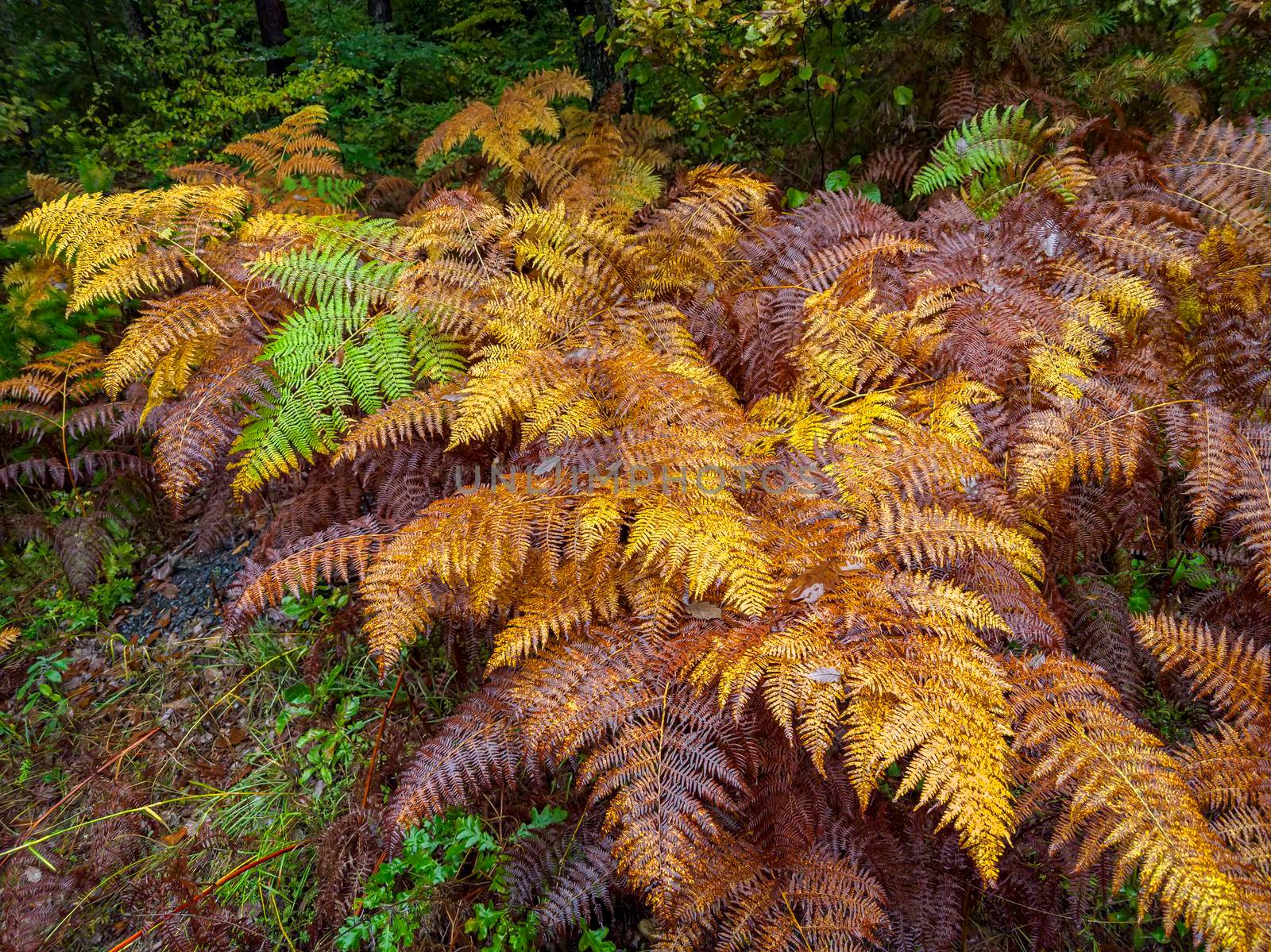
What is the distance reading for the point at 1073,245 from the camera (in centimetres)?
263

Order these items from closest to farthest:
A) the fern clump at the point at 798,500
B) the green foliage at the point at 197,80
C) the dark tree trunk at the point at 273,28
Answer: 1. the fern clump at the point at 798,500
2. the green foliage at the point at 197,80
3. the dark tree trunk at the point at 273,28

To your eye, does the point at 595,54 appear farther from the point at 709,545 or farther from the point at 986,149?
the point at 709,545

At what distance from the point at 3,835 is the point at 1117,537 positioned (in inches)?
167

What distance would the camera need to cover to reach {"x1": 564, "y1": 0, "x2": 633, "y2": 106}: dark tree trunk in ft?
13.3

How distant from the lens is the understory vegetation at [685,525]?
1.84m

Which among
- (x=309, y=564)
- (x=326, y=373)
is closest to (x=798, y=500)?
(x=309, y=564)

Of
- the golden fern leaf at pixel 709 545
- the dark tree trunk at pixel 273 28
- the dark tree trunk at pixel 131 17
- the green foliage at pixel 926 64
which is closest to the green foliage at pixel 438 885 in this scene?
the golden fern leaf at pixel 709 545

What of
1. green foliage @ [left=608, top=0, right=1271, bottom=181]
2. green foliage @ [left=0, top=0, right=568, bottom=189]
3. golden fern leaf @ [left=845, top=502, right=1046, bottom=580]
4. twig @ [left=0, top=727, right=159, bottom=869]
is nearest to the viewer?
golden fern leaf @ [left=845, top=502, right=1046, bottom=580]

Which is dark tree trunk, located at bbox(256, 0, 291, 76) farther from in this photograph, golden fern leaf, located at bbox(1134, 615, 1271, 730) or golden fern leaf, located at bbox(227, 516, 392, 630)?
golden fern leaf, located at bbox(1134, 615, 1271, 730)

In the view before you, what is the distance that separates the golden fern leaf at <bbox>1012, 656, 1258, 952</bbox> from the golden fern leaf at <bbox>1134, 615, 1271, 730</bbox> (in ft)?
0.96

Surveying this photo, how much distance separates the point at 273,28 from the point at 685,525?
639cm

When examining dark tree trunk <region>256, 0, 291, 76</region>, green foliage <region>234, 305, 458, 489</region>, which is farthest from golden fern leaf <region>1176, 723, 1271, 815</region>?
dark tree trunk <region>256, 0, 291, 76</region>

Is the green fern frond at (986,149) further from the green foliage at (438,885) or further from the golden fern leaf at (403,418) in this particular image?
the green foliage at (438,885)

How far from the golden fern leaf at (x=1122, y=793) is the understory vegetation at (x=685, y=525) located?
0.01 m
